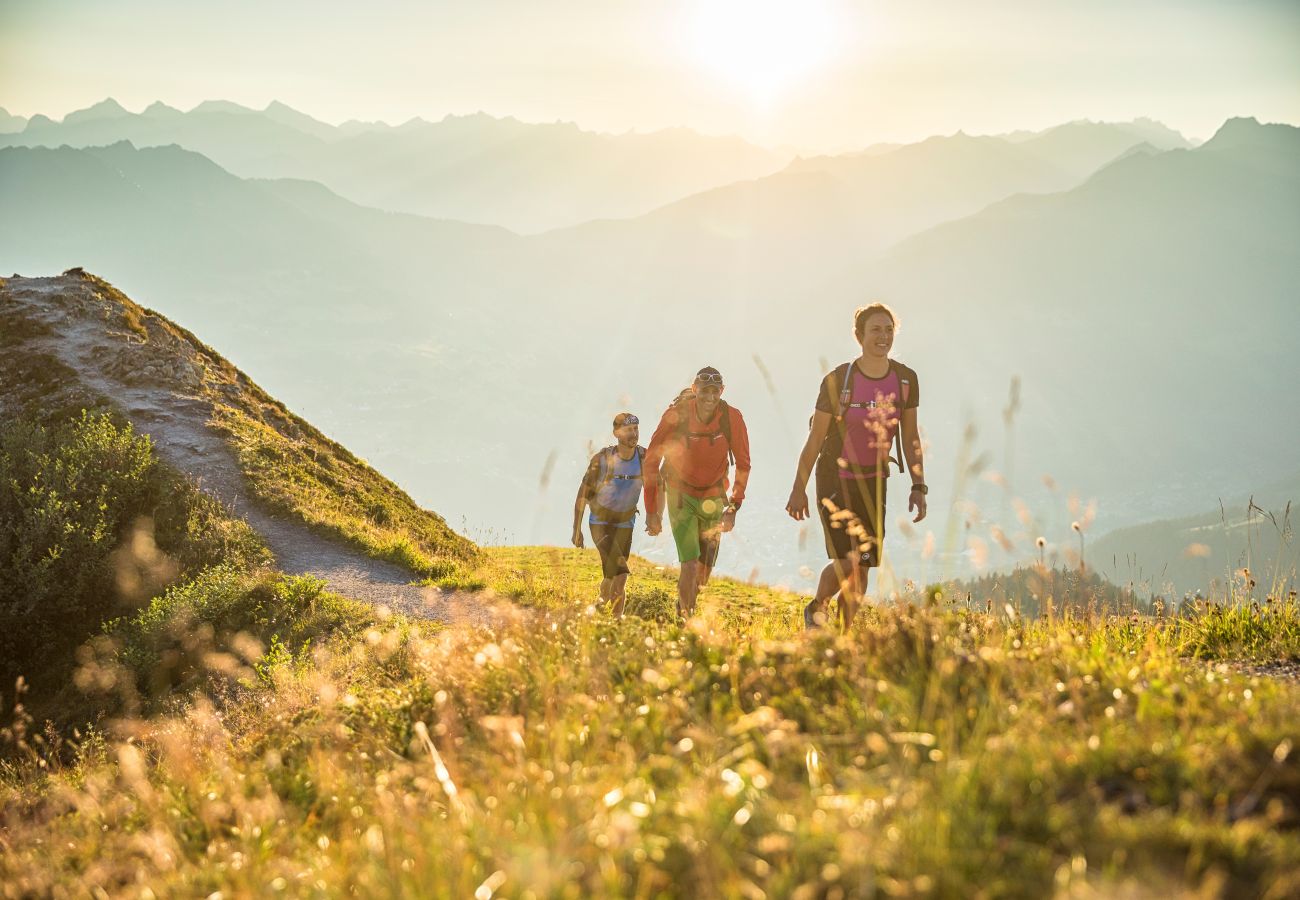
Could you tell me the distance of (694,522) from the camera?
888 cm

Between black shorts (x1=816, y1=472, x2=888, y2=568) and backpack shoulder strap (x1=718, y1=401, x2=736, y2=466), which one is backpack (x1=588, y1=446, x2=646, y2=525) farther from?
black shorts (x1=816, y1=472, x2=888, y2=568)

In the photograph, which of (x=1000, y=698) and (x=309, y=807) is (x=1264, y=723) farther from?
(x=309, y=807)

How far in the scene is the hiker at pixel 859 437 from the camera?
6.70m

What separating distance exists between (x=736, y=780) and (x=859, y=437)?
4.36 m

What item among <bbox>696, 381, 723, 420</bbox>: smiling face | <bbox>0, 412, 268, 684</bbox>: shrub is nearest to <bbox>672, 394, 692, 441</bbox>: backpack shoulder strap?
<bbox>696, 381, 723, 420</bbox>: smiling face

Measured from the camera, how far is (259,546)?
13.9 metres

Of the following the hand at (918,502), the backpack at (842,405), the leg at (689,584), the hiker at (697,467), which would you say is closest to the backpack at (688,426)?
the hiker at (697,467)

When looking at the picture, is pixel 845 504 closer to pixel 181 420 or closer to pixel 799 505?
pixel 799 505

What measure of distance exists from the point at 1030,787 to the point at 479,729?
2.70m

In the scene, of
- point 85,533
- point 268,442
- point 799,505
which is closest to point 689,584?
point 799,505

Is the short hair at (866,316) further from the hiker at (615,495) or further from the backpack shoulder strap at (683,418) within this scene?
the hiker at (615,495)

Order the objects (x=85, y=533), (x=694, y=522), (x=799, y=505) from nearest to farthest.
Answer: (x=799, y=505), (x=694, y=522), (x=85, y=533)

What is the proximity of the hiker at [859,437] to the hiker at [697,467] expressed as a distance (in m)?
1.78

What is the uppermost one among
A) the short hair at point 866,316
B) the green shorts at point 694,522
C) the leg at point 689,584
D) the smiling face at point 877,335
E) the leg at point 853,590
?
the short hair at point 866,316
